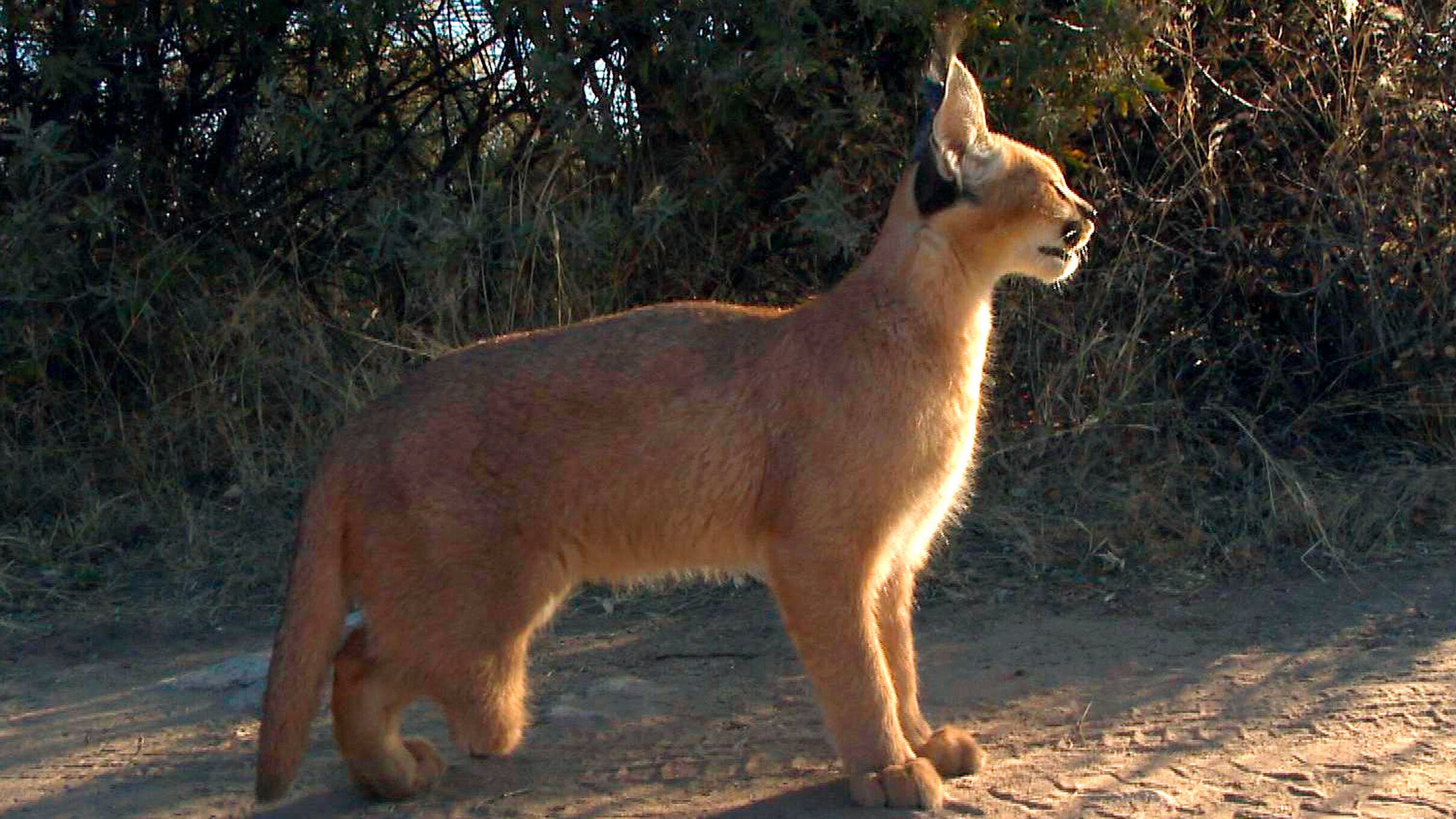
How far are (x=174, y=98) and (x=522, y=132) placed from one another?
1.72 metres

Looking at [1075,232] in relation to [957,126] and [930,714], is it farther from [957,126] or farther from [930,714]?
[930,714]

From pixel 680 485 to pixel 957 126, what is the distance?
1298mm

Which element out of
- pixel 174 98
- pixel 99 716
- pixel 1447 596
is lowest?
pixel 1447 596

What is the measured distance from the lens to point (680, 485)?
4355mm

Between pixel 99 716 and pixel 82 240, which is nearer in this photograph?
pixel 99 716

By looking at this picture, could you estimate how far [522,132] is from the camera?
7.55 metres

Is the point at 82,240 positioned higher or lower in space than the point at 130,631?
higher

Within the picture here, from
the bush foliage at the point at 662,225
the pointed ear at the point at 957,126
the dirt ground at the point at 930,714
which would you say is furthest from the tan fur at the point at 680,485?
the bush foliage at the point at 662,225

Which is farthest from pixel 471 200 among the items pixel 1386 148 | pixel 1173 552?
pixel 1386 148

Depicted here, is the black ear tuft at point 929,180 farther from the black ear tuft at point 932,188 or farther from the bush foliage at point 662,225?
the bush foliage at point 662,225

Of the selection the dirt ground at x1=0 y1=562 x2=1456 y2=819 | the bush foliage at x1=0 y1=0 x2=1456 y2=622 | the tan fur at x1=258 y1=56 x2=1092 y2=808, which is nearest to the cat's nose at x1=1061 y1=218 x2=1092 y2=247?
the tan fur at x1=258 y1=56 x2=1092 y2=808

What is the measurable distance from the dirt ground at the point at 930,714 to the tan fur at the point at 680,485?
0.29 meters

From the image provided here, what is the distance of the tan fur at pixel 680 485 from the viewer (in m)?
4.14

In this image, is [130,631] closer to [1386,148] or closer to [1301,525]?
[1301,525]
